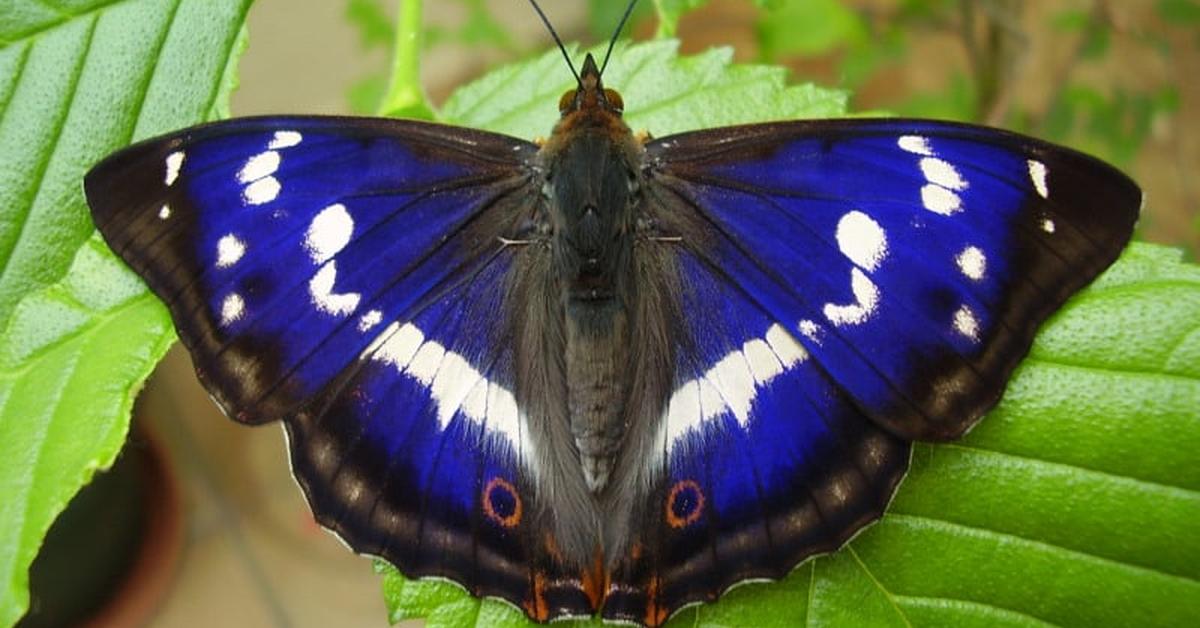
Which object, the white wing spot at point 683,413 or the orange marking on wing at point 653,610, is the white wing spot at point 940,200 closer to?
the white wing spot at point 683,413

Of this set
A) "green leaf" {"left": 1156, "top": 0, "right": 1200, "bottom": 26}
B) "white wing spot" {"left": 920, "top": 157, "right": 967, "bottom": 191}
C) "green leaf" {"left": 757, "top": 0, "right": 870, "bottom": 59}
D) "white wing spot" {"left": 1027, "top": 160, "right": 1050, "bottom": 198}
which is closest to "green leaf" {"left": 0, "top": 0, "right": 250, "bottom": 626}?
"white wing spot" {"left": 920, "top": 157, "right": 967, "bottom": 191}

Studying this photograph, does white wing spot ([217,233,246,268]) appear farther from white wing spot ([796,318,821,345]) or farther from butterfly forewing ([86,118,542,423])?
white wing spot ([796,318,821,345])

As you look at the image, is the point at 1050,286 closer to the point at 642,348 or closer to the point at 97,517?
the point at 642,348

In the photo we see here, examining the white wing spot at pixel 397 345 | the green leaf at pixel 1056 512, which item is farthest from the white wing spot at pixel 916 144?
the white wing spot at pixel 397 345

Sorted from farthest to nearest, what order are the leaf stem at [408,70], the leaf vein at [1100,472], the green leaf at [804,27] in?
the green leaf at [804,27] → the leaf stem at [408,70] → the leaf vein at [1100,472]

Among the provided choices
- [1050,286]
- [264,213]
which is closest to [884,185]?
[1050,286]

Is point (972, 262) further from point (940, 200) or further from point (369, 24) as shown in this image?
point (369, 24)
